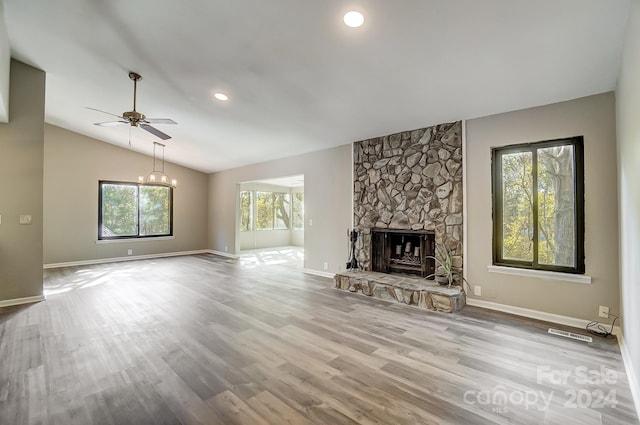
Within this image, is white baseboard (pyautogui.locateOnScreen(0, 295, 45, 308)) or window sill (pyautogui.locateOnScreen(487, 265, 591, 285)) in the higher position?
window sill (pyautogui.locateOnScreen(487, 265, 591, 285))

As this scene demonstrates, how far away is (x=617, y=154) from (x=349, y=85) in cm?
302

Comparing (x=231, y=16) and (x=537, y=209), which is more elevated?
(x=231, y=16)

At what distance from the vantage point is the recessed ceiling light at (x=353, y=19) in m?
2.48

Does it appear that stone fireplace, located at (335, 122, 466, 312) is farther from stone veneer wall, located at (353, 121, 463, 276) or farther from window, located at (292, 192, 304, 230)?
window, located at (292, 192, 304, 230)

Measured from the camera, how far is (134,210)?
27.2 feet

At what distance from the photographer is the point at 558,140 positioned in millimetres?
3510

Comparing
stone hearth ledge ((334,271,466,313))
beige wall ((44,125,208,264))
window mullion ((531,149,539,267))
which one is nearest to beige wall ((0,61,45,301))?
beige wall ((44,125,208,264))

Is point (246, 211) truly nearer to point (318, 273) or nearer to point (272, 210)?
point (272, 210)

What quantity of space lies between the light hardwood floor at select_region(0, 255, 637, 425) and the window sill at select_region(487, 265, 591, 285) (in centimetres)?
58

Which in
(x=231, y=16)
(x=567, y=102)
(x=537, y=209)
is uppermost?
(x=231, y=16)

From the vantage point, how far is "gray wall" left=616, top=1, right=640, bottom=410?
6.72 feet

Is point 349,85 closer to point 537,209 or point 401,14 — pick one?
point 401,14

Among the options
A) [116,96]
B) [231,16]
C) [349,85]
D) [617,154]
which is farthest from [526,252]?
[116,96]

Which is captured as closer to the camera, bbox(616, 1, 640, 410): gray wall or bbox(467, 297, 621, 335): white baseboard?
bbox(616, 1, 640, 410): gray wall
